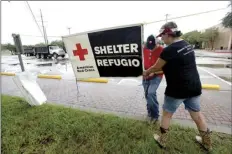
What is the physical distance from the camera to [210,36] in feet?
124

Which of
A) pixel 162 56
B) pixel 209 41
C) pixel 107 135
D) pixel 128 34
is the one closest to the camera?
pixel 162 56

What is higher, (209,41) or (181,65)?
(209,41)

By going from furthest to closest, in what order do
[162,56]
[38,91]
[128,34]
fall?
[38,91] < [128,34] < [162,56]

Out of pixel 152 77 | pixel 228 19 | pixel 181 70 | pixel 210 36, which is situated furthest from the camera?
pixel 210 36

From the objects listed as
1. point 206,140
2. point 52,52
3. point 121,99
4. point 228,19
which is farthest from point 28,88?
point 228,19

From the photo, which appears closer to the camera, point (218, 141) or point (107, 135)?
point (218, 141)

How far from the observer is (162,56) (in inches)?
82.6

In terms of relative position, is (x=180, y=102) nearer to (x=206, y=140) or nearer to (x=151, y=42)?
(x=206, y=140)

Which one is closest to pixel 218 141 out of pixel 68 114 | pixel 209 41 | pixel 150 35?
pixel 150 35

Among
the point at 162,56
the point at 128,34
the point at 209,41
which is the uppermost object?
the point at 209,41

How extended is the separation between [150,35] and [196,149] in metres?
1.86

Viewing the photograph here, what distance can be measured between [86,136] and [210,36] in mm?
42423

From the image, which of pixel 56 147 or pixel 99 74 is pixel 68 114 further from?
pixel 99 74

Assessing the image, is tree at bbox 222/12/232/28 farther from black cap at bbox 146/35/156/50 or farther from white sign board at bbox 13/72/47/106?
white sign board at bbox 13/72/47/106
